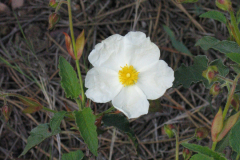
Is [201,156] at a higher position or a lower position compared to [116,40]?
lower

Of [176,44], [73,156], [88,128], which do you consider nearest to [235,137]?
[88,128]

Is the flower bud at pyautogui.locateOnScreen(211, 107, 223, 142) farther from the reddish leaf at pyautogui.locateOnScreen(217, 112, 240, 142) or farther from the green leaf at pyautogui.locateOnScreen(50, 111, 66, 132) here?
the green leaf at pyautogui.locateOnScreen(50, 111, 66, 132)

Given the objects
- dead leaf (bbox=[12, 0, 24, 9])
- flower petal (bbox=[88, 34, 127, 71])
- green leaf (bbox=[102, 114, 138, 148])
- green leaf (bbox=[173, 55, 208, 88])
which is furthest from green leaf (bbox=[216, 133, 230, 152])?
dead leaf (bbox=[12, 0, 24, 9])

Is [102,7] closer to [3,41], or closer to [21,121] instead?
[3,41]

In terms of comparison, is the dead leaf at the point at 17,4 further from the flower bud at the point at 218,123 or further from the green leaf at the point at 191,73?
the flower bud at the point at 218,123

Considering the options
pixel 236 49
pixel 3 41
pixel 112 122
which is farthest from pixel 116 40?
pixel 3 41
